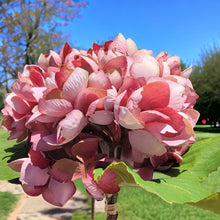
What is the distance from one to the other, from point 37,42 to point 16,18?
221 cm

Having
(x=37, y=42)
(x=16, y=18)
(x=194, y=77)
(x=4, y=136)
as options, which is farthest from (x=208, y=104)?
(x=4, y=136)

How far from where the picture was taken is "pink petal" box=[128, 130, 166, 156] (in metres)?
0.68

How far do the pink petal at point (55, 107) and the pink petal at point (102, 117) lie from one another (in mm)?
66

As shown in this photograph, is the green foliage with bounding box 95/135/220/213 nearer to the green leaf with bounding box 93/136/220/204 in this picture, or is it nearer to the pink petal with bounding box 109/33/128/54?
the green leaf with bounding box 93/136/220/204

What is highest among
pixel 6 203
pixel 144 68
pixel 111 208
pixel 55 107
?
pixel 144 68

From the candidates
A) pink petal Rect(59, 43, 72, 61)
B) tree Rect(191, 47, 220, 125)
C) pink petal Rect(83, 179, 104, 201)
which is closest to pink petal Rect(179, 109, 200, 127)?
pink petal Rect(83, 179, 104, 201)

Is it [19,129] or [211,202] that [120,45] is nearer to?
[19,129]

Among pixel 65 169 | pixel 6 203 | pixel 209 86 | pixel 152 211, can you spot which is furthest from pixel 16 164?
pixel 209 86

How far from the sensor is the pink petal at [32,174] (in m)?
0.74

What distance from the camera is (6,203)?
222 inches

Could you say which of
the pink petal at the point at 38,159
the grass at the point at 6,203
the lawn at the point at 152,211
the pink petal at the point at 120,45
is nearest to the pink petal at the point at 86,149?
the pink petal at the point at 38,159

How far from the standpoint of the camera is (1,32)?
1491cm

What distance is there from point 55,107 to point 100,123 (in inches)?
4.8

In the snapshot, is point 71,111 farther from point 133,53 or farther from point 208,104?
point 208,104
